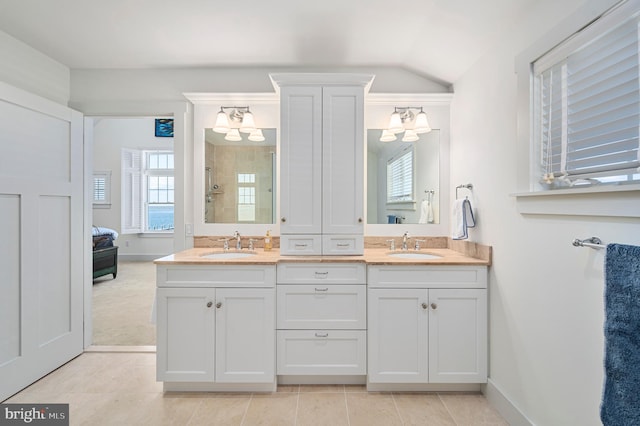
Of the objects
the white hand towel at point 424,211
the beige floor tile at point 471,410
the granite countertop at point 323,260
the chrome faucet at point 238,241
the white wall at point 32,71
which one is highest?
the white wall at point 32,71

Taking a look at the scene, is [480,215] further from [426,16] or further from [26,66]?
[26,66]

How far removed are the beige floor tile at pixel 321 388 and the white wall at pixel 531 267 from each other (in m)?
0.97

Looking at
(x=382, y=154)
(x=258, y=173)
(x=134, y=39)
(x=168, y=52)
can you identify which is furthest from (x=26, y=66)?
(x=382, y=154)

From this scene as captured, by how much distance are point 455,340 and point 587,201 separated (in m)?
1.18

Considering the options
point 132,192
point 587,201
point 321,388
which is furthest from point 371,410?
point 132,192

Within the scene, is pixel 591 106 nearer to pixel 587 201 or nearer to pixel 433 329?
pixel 587 201

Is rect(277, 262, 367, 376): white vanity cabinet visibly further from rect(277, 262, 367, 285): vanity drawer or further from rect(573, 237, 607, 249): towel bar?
rect(573, 237, 607, 249): towel bar

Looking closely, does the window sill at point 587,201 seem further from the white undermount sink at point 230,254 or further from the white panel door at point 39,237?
the white panel door at point 39,237

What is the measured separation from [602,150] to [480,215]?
3.15 feet

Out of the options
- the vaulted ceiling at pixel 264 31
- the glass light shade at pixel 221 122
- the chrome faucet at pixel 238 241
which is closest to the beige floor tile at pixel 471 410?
the chrome faucet at pixel 238 241

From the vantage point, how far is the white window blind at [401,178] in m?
2.66

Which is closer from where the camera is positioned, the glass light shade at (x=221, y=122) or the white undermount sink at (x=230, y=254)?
the white undermount sink at (x=230, y=254)

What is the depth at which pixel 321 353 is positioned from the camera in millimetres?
2096

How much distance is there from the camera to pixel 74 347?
2.55m
